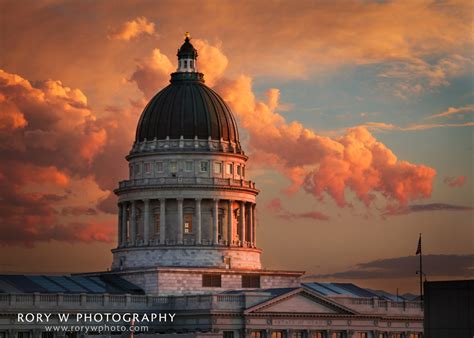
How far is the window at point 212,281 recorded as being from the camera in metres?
170

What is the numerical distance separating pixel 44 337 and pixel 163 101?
36845mm

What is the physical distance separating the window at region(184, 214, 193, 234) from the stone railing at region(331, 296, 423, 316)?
1917 centimetres

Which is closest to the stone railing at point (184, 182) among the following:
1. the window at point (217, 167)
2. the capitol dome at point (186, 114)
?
the window at point (217, 167)

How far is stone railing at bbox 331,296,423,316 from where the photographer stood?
16888cm

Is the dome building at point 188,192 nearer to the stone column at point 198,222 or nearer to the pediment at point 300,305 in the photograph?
the stone column at point 198,222

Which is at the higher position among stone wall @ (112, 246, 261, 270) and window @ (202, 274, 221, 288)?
stone wall @ (112, 246, 261, 270)

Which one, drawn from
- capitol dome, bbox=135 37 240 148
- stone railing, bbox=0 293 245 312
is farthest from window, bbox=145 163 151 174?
stone railing, bbox=0 293 245 312

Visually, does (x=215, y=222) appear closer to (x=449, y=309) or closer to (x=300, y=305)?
(x=300, y=305)

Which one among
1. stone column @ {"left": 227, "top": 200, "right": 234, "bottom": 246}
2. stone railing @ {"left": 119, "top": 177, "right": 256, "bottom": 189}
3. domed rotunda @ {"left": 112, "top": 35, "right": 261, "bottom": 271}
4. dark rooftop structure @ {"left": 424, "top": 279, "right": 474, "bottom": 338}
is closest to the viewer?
dark rooftop structure @ {"left": 424, "top": 279, "right": 474, "bottom": 338}

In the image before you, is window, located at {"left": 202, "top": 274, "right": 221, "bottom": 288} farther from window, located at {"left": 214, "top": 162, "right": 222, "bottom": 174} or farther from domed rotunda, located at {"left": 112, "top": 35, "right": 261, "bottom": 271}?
window, located at {"left": 214, "top": 162, "right": 222, "bottom": 174}

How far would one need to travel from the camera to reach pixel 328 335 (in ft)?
543

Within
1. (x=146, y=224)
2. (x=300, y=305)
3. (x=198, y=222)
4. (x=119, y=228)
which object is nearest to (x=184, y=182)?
(x=198, y=222)

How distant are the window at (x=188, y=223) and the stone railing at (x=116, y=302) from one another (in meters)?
13.6

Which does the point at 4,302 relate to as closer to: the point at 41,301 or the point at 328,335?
the point at 41,301
